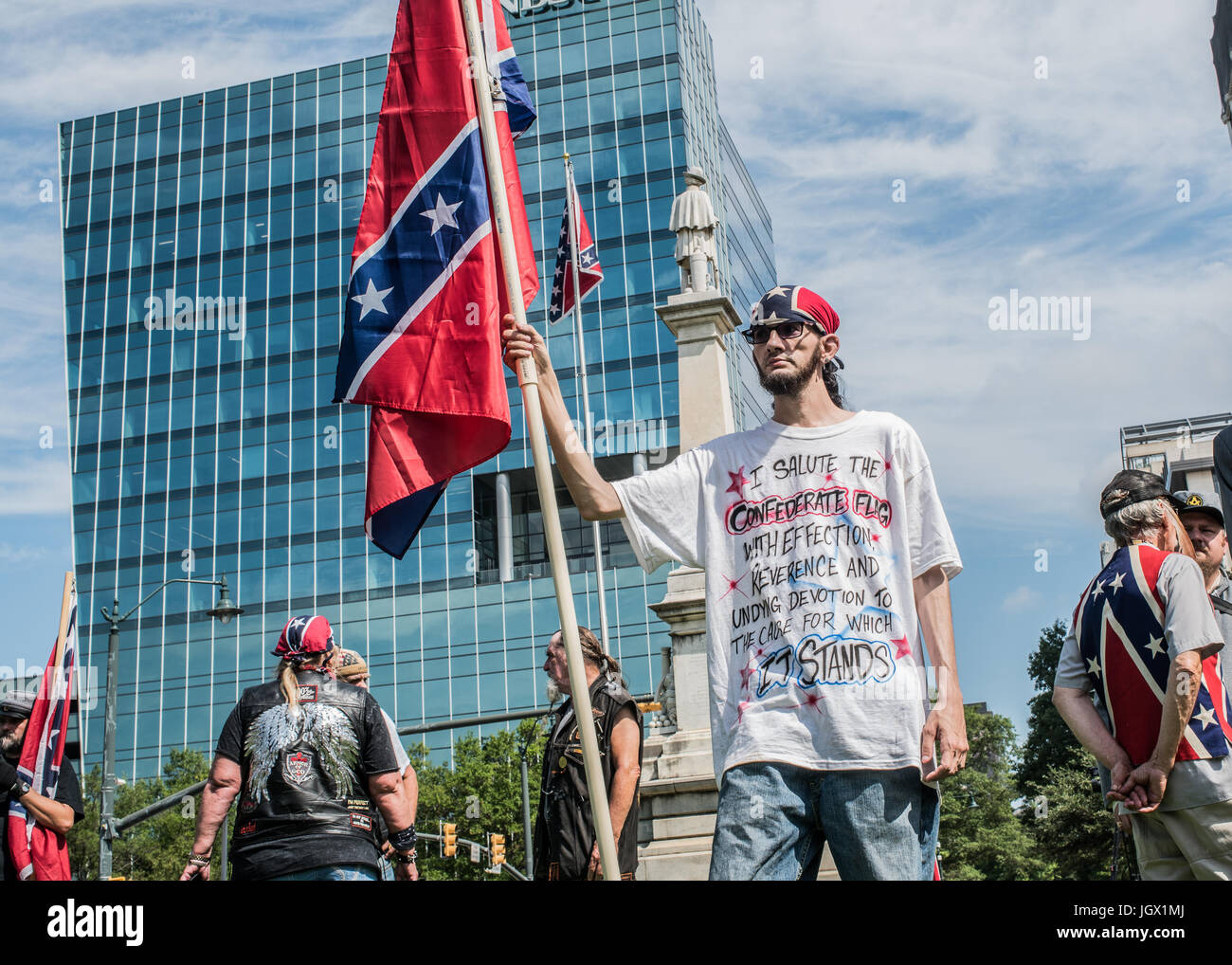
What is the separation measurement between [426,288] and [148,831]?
5564 centimetres

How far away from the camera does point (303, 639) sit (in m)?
5.21

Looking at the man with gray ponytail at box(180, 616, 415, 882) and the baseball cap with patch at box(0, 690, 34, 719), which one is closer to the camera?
the man with gray ponytail at box(180, 616, 415, 882)

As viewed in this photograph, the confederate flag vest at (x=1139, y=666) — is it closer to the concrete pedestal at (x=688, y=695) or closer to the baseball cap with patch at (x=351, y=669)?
the baseball cap with patch at (x=351, y=669)

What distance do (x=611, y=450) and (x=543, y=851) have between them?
5655 cm

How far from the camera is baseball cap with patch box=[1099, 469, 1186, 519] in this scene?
461cm

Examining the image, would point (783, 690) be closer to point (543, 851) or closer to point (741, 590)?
point (741, 590)

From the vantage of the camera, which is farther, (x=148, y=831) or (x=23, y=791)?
(x=148, y=831)

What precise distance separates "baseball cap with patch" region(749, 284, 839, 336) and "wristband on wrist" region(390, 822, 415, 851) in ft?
8.85

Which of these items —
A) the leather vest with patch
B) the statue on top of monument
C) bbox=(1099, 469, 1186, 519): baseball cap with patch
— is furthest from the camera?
the statue on top of monument

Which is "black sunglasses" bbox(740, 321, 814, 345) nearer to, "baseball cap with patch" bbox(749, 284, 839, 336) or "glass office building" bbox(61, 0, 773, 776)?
"baseball cap with patch" bbox(749, 284, 839, 336)

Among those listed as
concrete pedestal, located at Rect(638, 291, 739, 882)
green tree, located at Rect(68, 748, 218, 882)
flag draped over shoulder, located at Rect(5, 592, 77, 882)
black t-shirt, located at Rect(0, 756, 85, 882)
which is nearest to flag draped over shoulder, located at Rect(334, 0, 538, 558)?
flag draped over shoulder, located at Rect(5, 592, 77, 882)

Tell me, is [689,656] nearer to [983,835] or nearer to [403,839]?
[403,839]

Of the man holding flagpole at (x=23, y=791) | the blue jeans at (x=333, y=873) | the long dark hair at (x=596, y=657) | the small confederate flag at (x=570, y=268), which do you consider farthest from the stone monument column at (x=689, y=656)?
the blue jeans at (x=333, y=873)

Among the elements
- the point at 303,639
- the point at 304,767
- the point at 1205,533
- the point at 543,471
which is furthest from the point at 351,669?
the point at 1205,533
